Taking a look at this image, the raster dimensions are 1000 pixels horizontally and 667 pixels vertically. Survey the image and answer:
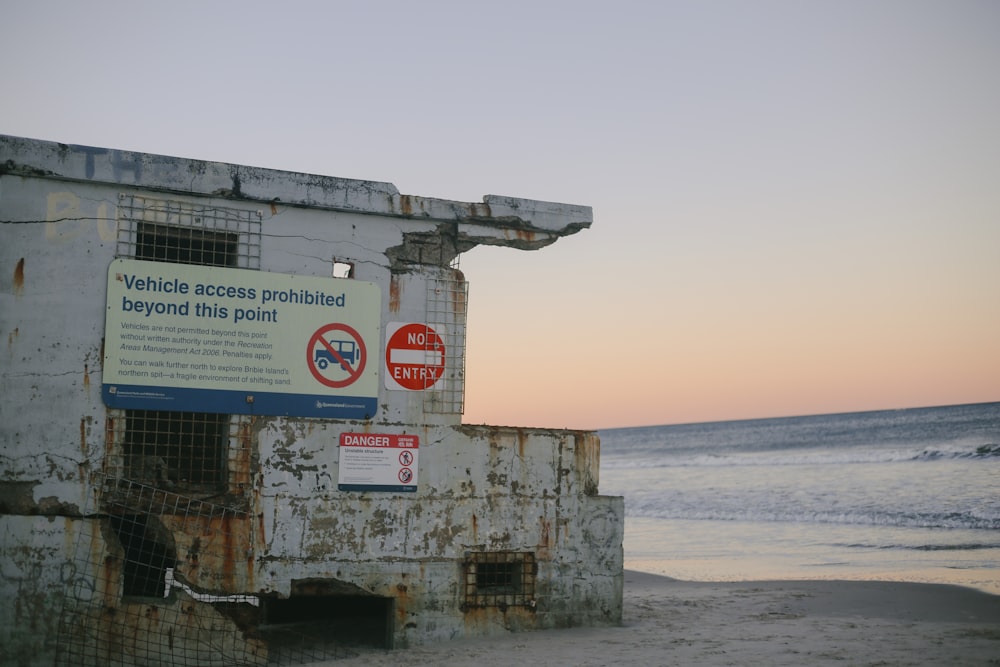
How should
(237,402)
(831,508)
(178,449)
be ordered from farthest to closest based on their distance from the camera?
(831,508)
(178,449)
(237,402)

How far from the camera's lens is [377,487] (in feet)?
27.2

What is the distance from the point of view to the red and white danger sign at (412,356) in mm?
8578

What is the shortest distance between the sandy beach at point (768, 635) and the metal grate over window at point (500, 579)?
13.6 inches

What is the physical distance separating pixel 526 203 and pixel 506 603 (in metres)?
3.94

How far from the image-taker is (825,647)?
795 centimetres

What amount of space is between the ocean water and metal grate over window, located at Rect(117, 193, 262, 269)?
31.3ft

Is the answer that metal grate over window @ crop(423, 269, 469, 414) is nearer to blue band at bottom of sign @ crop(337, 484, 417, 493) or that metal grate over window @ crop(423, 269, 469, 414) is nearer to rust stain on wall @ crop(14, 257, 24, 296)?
blue band at bottom of sign @ crop(337, 484, 417, 493)

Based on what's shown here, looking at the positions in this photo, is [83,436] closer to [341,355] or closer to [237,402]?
[237,402]

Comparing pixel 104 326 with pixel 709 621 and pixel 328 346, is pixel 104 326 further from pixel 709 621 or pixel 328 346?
pixel 709 621

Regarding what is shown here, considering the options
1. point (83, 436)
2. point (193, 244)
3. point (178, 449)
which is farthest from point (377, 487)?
point (193, 244)

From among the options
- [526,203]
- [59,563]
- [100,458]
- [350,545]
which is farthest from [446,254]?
[59,563]

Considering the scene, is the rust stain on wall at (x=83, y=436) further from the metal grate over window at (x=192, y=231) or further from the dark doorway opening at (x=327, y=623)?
the dark doorway opening at (x=327, y=623)

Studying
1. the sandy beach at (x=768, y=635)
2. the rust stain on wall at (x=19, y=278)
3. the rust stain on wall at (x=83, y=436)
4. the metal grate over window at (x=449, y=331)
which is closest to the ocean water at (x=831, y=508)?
the sandy beach at (x=768, y=635)

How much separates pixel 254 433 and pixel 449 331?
82.1 inches
